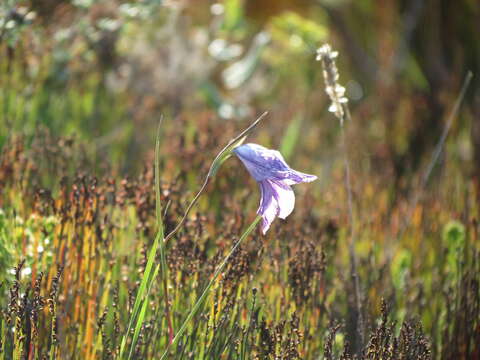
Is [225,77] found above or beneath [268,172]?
beneath

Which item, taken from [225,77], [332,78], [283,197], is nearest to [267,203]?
[283,197]

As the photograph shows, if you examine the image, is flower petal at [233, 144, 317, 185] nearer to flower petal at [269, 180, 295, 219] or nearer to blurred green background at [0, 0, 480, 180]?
flower petal at [269, 180, 295, 219]

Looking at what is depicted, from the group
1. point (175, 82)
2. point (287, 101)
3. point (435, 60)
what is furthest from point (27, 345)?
point (435, 60)

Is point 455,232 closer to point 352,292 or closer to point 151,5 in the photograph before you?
point 352,292

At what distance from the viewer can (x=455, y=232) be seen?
2.51 m

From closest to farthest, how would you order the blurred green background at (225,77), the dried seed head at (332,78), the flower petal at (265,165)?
the flower petal at (265,165)
the dried seed head at (332,78)
the blurred green background at (225,77)

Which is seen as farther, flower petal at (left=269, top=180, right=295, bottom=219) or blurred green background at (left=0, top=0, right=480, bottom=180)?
blurred green background at (left=0, top=0, right=480, bottom=180)

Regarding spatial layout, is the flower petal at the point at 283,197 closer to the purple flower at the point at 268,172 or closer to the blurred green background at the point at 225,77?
the purple flower at the point at 268,172

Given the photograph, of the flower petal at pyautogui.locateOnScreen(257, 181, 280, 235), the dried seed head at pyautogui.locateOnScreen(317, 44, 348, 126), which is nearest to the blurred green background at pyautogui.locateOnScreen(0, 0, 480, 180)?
the dried seed head at pyautogui.locateOnScreen(317, 44, 348, 126)

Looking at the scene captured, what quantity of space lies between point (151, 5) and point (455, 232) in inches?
68.8

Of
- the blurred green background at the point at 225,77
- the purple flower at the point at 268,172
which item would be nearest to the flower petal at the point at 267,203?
the purple flower at the point at 268,172

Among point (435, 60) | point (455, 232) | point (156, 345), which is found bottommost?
point (435, 60)

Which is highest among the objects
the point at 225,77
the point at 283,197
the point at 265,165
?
the point at 265,165

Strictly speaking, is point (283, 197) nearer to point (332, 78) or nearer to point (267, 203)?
point (267, 203)
